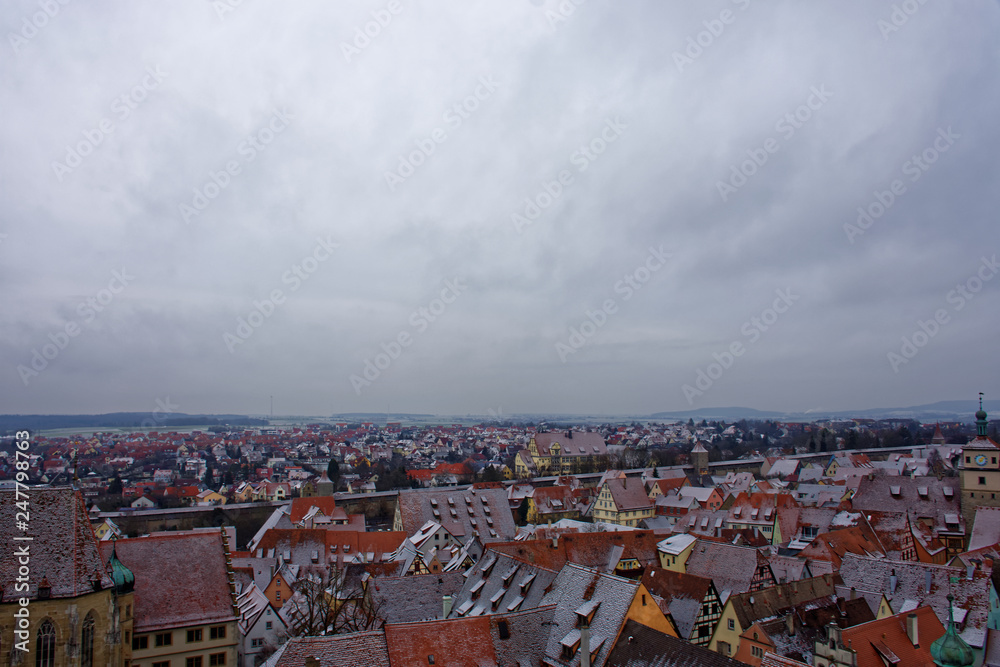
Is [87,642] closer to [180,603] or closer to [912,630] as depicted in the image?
[180,603]

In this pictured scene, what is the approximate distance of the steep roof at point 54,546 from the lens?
22688mm

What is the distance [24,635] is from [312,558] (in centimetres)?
3340

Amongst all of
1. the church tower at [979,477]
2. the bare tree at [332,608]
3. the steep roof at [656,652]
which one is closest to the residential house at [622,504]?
the church tower at [979,477]

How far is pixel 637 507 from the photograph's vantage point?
268 feet

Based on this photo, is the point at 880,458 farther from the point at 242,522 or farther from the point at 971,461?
the point at 242,522

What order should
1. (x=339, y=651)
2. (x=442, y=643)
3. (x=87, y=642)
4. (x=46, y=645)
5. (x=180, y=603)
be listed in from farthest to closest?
(x=180, y=603), (x=87, y=642), (x=46, y=645), (x=442, y=643), (x=339, y=651)

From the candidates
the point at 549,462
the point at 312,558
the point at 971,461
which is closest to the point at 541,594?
the point at 312,558

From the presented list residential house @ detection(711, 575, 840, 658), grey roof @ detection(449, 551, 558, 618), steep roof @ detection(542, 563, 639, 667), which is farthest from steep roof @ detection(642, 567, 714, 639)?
steep roof @ detection(542, 563, 639, 667)

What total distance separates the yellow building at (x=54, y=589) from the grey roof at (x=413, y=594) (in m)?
12.6

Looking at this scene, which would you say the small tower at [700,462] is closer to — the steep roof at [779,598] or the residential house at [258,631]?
the steep roof at [779,598]

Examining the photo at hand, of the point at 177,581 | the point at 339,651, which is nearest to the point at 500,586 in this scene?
the point at 339,651

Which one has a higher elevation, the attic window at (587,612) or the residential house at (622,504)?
the attic window at (587,612)

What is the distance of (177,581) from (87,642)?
5.94 m

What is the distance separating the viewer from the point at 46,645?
73.8ft
